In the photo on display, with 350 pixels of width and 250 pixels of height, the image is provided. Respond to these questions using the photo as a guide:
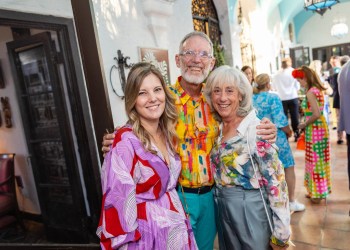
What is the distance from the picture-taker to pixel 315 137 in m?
3.21

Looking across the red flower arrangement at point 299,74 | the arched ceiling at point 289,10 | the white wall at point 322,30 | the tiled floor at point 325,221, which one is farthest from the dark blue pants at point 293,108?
the white wall at point 322,30

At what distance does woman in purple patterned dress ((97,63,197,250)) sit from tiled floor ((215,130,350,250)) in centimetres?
160

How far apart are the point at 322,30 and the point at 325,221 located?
50.3ft

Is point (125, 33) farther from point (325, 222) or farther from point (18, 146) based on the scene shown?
point (325, 222)

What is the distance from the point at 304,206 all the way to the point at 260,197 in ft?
6.85

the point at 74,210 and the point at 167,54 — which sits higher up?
the point at 167,54

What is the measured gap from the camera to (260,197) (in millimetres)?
1554

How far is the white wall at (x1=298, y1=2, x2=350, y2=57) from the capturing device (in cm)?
1472

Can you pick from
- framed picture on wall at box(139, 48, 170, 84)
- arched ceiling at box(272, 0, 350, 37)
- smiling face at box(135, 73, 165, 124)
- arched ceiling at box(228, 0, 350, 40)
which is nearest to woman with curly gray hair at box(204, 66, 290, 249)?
smiling face at box(135, 73, 165, 124)

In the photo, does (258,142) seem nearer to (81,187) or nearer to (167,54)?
Answer: (81,187)

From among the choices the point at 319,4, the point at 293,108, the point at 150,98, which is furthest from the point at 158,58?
the point at 293,108

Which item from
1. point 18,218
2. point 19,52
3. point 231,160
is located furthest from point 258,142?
point 18,218

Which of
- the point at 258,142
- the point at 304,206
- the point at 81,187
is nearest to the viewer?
the point at 258,142

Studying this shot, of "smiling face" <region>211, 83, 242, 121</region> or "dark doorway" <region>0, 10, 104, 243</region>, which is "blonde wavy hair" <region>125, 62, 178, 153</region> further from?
"dark doorway" <region>0, 10, 104, 243</region>
